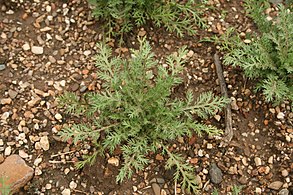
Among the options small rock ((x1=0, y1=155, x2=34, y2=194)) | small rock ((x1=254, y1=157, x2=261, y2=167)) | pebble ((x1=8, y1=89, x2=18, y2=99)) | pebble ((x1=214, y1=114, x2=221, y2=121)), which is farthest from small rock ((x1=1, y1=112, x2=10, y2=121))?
small rock ((x1=254, y1=157, x2=261, y2=167))

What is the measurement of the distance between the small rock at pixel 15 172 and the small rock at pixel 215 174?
1238mm

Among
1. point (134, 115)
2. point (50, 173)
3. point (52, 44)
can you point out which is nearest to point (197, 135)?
point (134, 115)

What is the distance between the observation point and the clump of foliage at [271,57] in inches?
143

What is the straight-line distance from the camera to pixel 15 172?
11.8 feet

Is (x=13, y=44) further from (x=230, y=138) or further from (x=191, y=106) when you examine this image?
(x=230, y=138)

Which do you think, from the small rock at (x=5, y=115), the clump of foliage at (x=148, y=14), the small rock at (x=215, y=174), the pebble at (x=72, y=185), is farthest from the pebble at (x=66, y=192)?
the clump of foliage at (x=148, y=14)

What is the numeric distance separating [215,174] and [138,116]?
2.27 ft

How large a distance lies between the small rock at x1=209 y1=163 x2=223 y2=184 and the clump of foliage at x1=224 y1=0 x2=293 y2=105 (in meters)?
0.61

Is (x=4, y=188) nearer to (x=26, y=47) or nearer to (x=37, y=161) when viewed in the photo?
(x=37, y=161)

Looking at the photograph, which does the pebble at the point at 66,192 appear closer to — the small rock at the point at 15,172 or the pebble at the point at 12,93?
the small rock at the point at 15,172

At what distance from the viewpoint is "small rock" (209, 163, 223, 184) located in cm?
368

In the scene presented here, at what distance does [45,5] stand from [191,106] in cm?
157

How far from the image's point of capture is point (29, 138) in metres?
3.79

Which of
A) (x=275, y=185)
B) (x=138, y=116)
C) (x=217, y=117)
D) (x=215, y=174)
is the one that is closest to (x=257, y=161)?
(x=275, y=185)
